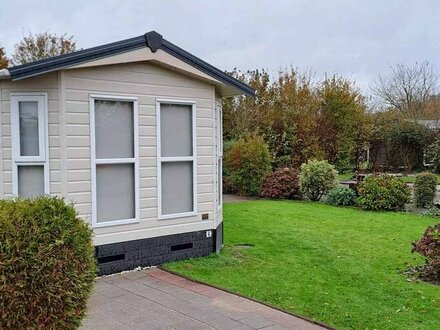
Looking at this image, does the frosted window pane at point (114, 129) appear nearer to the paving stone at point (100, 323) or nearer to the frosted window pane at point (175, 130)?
the frosted window pane at point (175, 130)

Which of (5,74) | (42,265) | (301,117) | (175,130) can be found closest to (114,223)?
(175,130)

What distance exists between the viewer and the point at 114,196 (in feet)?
19.5

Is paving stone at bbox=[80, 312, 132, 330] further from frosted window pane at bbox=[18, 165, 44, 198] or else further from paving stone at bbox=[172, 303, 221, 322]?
frosted window pane at bbox=[18, 165, 44, 198]

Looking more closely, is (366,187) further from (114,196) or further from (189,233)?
(114,196)

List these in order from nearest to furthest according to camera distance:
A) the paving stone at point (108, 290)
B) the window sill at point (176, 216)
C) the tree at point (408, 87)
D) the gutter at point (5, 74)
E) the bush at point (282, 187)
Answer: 1. the paving stone at point (108, 290)
2. the gutter at point (5, 74)
3. the window sill at point (176, 216)
4. the bush at point (282, 187)
5. the tree at point (408, 87)

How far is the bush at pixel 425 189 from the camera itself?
40.7 feet

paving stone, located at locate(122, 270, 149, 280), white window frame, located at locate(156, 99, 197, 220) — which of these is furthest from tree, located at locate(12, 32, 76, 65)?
paving stone, located at locate(122, 270, 149, 280)

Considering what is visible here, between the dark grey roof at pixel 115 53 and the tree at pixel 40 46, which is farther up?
the tree at pixel 40 46

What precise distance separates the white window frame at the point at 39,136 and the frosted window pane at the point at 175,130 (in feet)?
5.18

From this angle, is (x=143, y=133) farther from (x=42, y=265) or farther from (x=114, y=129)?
(x=42, y=265)

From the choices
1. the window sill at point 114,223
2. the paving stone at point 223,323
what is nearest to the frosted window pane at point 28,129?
the window sill at point 114,223

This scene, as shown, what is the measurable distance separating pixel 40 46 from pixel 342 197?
17133 mm

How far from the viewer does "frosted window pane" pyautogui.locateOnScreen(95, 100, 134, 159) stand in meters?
5.80

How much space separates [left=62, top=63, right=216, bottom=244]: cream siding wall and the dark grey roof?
0.21m
